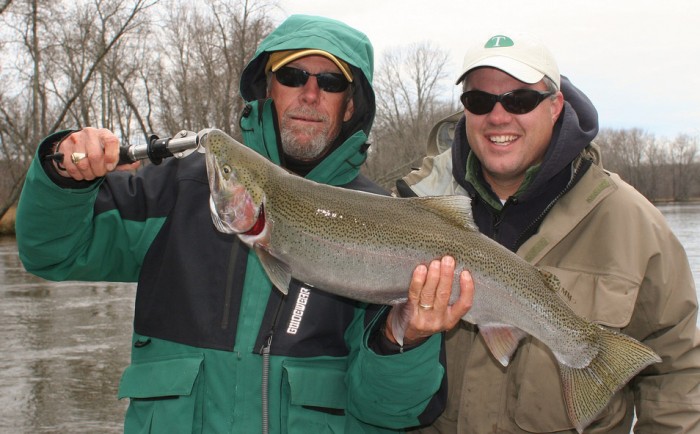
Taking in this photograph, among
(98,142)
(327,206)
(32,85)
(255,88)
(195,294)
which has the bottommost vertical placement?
(195,294)

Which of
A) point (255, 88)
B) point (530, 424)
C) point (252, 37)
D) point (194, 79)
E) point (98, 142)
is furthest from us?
point (194, 79)

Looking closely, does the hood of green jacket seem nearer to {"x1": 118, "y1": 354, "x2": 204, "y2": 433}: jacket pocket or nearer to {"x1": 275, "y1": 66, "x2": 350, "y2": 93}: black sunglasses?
{"x1": 275, "y1": 66, "x2": 350, "y2": 93}: black sunglasses

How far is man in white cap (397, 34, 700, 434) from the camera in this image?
11.2 ft

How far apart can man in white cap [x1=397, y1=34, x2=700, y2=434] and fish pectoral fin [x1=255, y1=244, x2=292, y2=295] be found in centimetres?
131

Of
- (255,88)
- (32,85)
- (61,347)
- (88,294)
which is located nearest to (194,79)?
(32,85)

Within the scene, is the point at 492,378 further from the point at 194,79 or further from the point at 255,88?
the point at 194,79

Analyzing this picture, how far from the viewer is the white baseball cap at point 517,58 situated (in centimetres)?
372

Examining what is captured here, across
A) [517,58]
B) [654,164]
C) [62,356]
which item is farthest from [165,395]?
[654,164]

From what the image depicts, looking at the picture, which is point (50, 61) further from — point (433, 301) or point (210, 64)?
point (433, 301)

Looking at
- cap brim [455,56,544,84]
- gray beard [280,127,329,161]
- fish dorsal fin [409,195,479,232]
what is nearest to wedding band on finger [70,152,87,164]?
gray beard [280,127,329,161]

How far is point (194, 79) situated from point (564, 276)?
29.3 meters

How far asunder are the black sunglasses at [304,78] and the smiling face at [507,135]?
81cm

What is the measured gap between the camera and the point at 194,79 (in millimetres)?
30672

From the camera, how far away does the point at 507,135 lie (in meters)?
3.71
